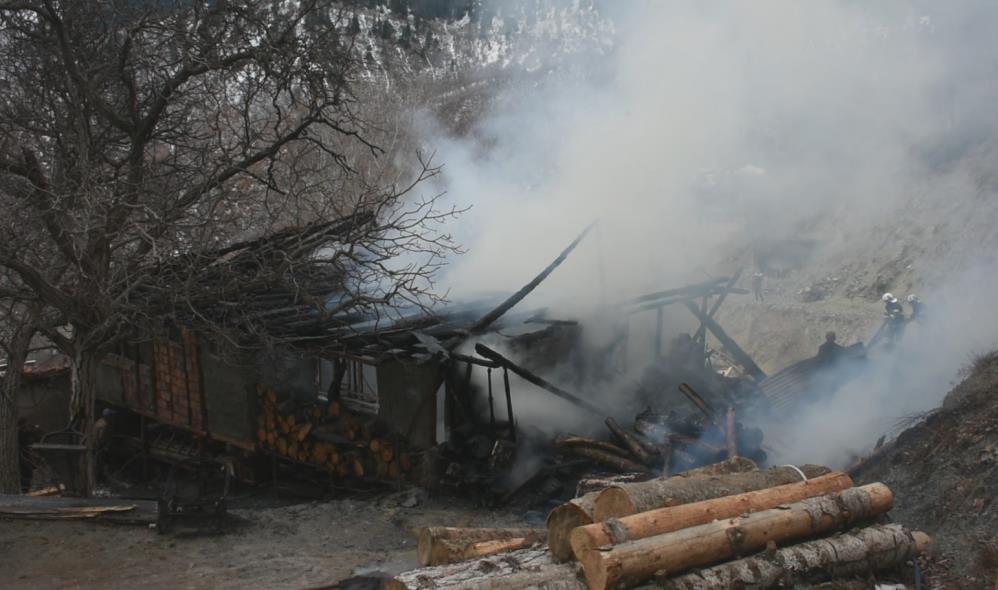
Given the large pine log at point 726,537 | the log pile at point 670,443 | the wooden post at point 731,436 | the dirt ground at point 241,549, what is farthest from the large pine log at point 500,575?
the log pile at point 670,443

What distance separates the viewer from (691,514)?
439 centimetres

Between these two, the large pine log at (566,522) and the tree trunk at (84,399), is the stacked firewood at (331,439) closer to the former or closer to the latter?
the tree trunk at (84,399)

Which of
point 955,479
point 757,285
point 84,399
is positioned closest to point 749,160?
point 757,285

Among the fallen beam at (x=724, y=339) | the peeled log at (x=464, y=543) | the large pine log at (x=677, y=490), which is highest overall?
the fallen beam at (x=724, y=339)

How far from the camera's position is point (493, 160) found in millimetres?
19047

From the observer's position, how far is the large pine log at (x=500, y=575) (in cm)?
401

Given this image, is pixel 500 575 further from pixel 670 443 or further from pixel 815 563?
pixel 670 443

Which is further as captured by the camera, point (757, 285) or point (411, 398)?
point (757, 285)

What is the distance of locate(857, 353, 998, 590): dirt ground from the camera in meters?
4.83

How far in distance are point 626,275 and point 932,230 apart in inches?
496

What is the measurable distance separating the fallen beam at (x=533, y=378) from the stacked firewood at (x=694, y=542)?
373 centimetres

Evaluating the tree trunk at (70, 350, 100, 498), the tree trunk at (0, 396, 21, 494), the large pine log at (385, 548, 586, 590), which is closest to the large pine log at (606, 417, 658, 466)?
the large pine log at (385, 548, 586, 590)

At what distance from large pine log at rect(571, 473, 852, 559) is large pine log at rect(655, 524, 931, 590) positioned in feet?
0.93

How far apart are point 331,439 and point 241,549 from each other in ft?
9.58
